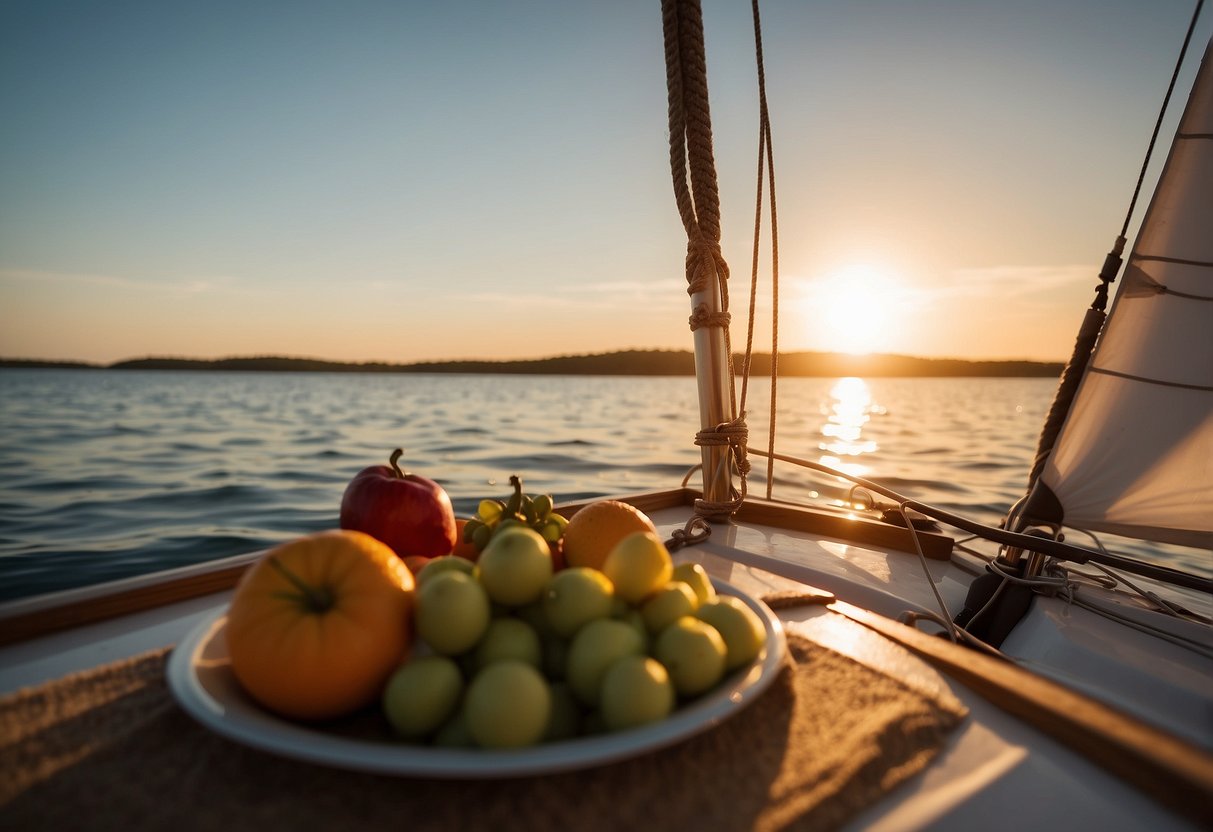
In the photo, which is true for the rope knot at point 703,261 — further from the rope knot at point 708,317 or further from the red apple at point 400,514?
the red apple at point 400,514

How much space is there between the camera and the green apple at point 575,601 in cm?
69

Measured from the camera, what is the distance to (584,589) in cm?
69

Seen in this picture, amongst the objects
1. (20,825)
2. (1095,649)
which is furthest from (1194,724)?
(20,825)

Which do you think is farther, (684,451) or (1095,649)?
(684,451)

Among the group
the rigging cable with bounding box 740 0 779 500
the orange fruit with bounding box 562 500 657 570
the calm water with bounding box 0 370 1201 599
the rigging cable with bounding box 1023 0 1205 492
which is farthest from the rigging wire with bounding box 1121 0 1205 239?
the calm water with bounding box 0 370 1201 599

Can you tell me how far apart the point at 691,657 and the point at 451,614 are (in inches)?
9.7

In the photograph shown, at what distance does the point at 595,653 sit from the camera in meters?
0.64

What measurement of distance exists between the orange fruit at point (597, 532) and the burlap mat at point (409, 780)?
0.31 metres

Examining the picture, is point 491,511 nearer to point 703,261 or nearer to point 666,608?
point 666,608

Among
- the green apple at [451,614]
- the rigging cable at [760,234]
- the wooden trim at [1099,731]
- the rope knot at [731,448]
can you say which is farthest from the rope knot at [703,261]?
the green apple at [451,614]

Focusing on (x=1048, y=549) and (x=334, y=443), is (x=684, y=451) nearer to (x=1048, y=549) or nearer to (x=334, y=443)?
(x=334, y=443)

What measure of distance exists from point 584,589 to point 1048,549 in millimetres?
1105

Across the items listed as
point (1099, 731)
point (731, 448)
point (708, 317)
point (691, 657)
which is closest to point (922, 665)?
point (1099, 731)

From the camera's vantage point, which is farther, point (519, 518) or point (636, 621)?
point (519, 518)
